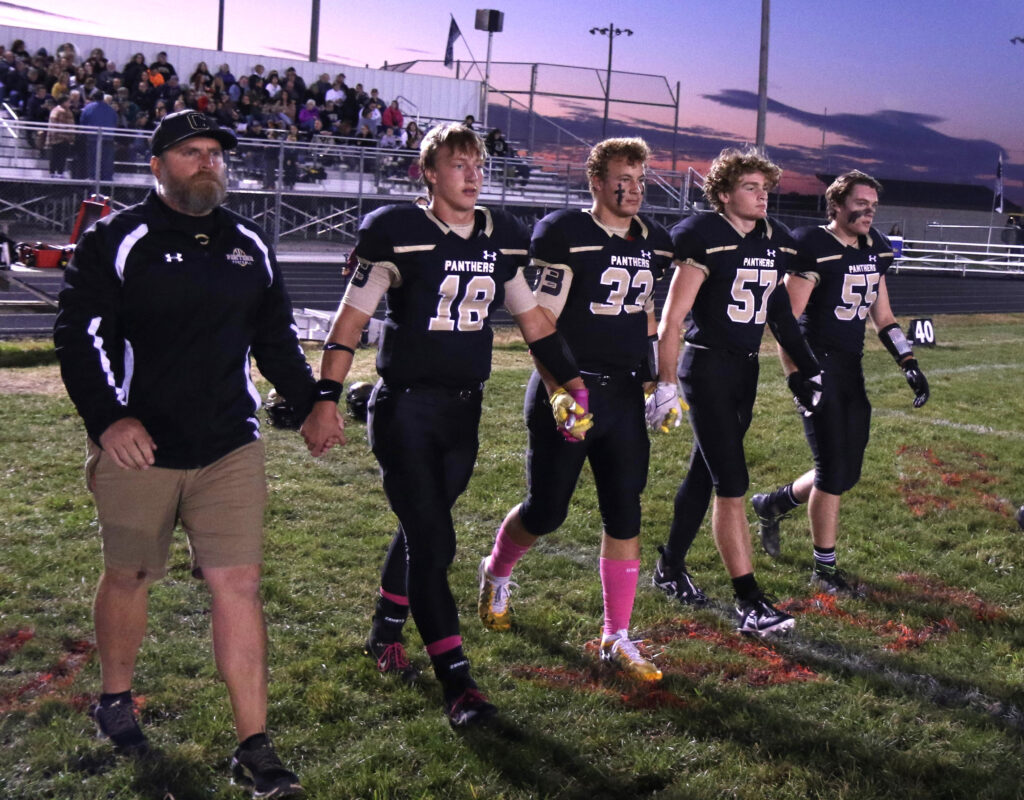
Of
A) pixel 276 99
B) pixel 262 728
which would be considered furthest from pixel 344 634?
pixel 276 99

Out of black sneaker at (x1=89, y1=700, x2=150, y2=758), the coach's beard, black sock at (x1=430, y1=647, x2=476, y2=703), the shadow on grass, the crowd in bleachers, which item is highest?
the crowd in bleachers

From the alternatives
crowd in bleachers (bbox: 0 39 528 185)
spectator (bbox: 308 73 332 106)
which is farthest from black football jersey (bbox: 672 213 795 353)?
spectator (bbox: 308 73 332 106)

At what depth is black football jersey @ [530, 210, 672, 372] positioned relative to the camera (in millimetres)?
4246

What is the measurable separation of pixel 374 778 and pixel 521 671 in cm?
104

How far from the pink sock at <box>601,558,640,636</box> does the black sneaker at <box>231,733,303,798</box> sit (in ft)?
5.01

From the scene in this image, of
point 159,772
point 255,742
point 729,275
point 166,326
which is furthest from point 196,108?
point 255,742

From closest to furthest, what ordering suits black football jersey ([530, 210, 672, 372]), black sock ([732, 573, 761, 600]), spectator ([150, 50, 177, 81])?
black football jersey ([530, 210, 672, 372])
black sock ([732, 573, 761, 600])
spectator ([150, 50, 177, 81])

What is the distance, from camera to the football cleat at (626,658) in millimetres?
4117

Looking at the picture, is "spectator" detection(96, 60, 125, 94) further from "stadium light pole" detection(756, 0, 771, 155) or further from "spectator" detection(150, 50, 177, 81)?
"stadium light pole" detection(756, 0, 771, 155)

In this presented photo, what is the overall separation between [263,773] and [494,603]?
1.68 metres

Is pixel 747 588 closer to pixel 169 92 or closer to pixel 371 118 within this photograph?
pixel 169 92

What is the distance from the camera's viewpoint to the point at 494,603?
467 centimetres

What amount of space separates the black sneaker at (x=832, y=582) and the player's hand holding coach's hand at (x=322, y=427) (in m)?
2.83

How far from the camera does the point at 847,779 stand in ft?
11.2
